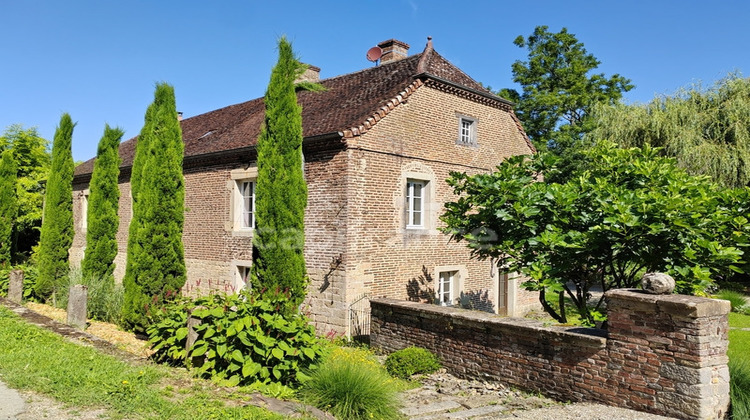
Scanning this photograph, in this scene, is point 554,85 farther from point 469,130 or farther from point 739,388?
point 739,388

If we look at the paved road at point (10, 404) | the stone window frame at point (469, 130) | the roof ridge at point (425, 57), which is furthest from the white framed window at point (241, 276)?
the paved road at point (10, 404)

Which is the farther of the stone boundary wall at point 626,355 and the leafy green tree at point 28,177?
the leafy green tree at point 28,177

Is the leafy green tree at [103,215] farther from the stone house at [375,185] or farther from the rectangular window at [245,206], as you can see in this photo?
the rectangular window at [245,206]

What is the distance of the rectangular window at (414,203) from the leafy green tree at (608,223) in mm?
3320

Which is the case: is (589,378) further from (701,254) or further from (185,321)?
(185,321)

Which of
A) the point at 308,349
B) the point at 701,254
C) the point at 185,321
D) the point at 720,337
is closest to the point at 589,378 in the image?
the point at 720,337

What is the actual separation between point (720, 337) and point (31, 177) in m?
31.7

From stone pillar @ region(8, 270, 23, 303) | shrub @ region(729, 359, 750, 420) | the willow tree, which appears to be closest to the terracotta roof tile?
→ stone pillar @ region(8, 270, 23, 303)

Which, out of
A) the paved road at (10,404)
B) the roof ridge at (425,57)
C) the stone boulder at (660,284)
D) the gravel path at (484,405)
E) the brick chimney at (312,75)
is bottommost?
the gravel path at (484,405)

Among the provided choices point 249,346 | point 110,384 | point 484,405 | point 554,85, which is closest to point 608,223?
point 484,405

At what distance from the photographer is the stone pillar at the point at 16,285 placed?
14.2m

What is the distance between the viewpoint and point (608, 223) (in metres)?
7.79

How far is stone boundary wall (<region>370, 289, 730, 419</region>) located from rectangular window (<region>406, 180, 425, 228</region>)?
205 inches

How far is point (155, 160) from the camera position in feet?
39.2
